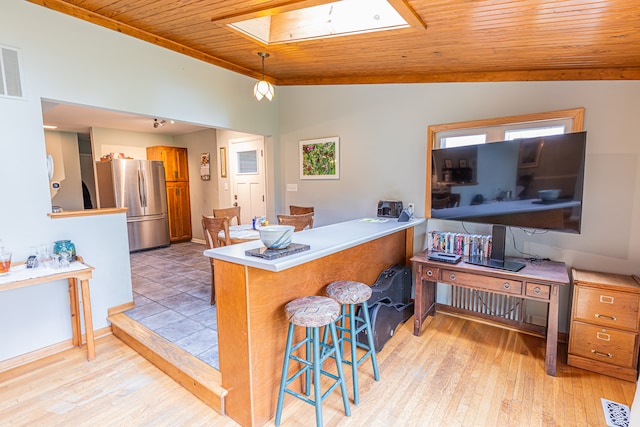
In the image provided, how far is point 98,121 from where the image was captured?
202 inches

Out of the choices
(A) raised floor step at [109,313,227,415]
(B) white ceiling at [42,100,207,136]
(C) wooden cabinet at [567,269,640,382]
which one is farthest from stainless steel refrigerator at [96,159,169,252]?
(C) wooden cabinet at [567,269,640,382]

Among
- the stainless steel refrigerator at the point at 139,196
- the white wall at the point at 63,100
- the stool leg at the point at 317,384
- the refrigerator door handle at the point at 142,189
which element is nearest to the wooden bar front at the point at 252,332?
the stool leg at the point at 317,384

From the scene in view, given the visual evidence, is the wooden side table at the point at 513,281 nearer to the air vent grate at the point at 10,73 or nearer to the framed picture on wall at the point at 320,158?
the framed picture on wall at the point at 320,158

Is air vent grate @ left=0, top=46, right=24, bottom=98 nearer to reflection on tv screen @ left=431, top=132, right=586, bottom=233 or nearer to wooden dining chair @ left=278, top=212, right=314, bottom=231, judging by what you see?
wooden dining chair @ left=278, top=212, right=314, bottom=231

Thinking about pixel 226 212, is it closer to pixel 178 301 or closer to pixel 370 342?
pixel 178 301

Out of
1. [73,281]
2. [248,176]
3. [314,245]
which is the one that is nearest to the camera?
[314,245]

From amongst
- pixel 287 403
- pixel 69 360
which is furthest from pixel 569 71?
pixel 69 360

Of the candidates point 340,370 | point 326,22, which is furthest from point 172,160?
point 340,370

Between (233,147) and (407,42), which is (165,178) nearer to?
(233,147)

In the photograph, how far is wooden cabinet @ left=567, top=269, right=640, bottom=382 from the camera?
2.14 m

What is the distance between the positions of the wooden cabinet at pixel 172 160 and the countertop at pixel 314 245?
486 centimetres

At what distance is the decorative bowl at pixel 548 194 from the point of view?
7.47 ft

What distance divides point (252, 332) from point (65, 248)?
185 cm

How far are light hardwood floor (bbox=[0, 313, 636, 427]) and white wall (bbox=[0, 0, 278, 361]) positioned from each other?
0.39 m
